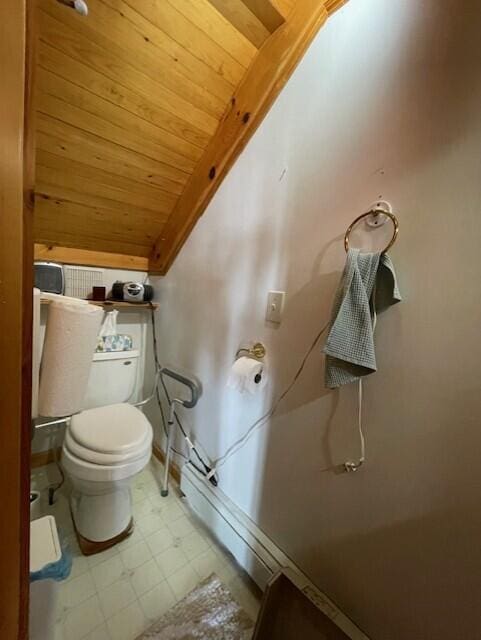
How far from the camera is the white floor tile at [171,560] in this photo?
1.18 meters

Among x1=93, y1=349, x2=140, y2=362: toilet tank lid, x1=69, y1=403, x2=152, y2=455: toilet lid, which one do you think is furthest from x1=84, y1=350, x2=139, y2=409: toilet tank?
x1=69, y1=403, x2=152, y2=455: toilet lid

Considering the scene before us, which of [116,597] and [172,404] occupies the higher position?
[172,404]

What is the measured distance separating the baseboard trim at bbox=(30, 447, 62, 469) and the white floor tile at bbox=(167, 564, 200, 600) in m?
1.06

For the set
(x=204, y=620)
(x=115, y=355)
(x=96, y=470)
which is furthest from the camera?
(x=115, y=355)

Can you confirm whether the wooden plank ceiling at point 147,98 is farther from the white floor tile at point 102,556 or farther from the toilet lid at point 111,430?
the white floor tile at point 102,556

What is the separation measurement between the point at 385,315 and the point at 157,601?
54.5 inches

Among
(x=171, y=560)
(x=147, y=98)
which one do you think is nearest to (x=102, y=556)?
(x=171, y=560)

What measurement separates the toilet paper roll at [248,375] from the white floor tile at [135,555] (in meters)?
0.92

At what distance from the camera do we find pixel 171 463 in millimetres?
1723

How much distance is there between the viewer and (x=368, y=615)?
0.85 metres

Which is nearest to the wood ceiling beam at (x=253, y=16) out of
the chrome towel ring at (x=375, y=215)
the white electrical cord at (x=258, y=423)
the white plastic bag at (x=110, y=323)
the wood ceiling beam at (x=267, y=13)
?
the wood ceiling beam at (x=267, y=13)

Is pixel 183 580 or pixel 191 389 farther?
pixel 191 389

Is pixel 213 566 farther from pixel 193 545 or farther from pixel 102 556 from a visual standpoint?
pixel 102 556

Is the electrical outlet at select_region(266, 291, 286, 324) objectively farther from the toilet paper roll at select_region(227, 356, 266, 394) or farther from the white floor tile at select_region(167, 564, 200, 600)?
the white floor tile at select_region(167, 564, 200, 600)
